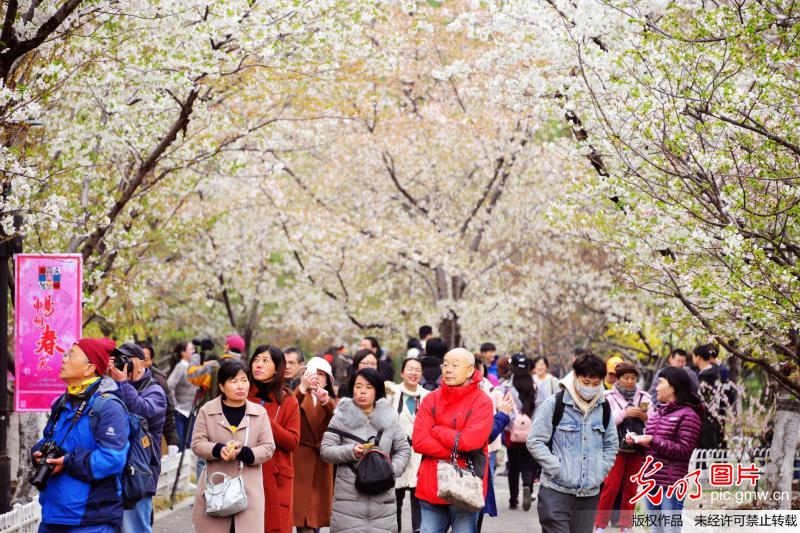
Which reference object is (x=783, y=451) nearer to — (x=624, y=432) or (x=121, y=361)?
(x=624, y=432)

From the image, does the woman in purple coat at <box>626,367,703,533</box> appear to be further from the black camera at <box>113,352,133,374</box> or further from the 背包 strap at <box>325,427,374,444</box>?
the black camera at <box>113,352,133,374</box>

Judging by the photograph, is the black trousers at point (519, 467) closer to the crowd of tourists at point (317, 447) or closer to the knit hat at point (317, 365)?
the crowd of tourists at point (317, 447)

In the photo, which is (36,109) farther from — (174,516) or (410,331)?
(410,331)

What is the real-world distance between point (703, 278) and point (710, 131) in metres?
1.24

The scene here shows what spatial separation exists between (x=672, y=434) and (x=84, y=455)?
5.28 m

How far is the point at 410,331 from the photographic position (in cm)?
2709

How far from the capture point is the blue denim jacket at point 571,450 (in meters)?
7.80

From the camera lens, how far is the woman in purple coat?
368 inches

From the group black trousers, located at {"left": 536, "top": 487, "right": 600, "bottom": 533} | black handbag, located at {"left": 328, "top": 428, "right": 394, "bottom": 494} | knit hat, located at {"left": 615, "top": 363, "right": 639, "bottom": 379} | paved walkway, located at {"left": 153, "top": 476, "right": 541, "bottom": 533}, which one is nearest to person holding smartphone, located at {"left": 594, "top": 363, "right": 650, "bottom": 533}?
knit hat, located at {"left": 615, "top": 363, "right": 639, "bottom": 379}

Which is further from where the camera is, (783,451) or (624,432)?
(783,451)

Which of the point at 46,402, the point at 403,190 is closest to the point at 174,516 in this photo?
the point at 46,402

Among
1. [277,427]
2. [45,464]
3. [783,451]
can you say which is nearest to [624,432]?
[783,451]

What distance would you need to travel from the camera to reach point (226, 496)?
24.5 ft

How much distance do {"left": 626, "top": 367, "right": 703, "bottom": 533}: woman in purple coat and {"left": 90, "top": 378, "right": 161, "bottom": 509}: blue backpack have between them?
432 cm
